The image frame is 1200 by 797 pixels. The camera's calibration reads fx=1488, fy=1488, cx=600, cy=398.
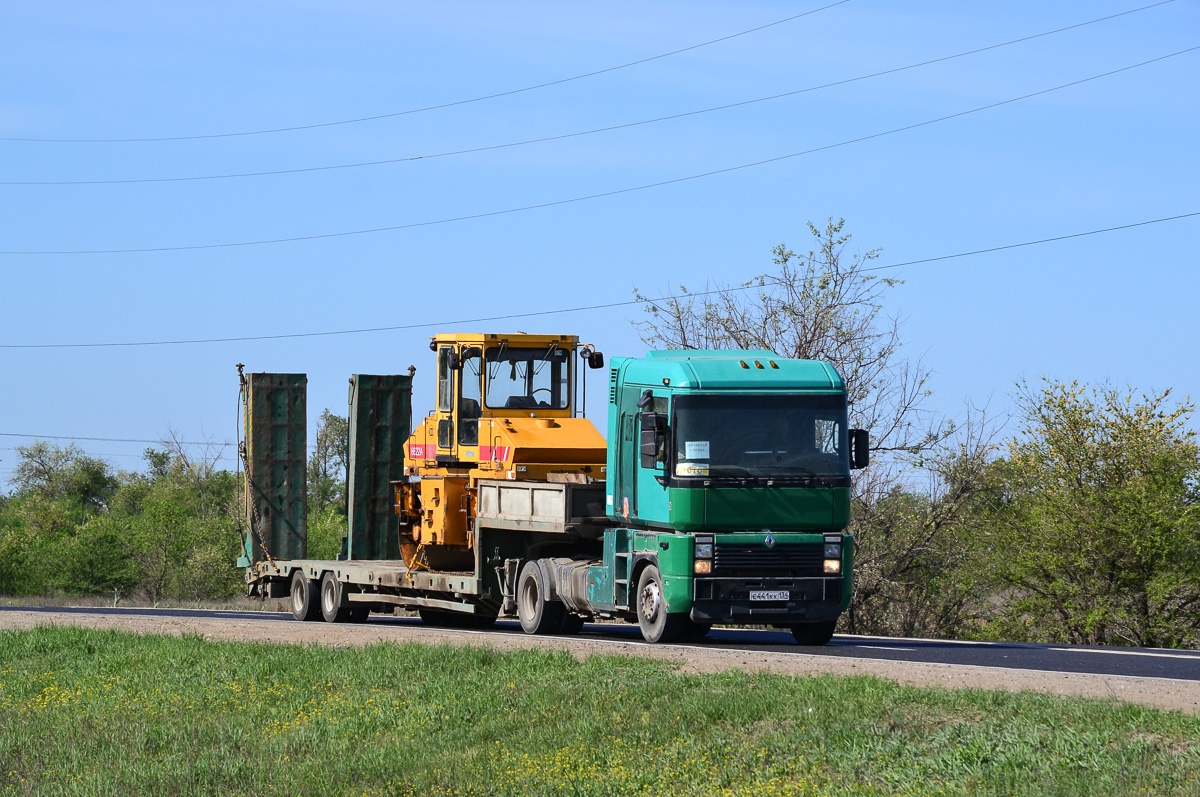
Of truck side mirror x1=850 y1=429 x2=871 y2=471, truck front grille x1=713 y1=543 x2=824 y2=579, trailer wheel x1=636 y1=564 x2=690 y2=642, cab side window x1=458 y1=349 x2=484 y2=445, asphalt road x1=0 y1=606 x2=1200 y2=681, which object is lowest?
asphalt road x1=0 y1=606 x2=1200 y2=681

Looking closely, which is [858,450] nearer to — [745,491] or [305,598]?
[745,491]

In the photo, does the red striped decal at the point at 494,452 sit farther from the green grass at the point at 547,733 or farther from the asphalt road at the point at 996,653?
the green grass at the point at 547,733

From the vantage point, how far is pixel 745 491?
1706 cm

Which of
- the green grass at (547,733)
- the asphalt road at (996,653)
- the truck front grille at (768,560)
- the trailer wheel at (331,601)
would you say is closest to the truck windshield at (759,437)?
the truck front grille at (768,560)

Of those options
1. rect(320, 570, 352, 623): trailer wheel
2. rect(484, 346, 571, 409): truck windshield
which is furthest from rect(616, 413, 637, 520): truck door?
rect(320, 570, 352, 623): trailer wheel

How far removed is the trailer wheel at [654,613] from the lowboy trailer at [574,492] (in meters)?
0.03

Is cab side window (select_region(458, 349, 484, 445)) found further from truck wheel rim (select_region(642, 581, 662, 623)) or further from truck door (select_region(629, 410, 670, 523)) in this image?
truck wheel rim (select_region(642, 581, 662, 623))

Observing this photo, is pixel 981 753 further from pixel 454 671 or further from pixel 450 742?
pixel 454 671


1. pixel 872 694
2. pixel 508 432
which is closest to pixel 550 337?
pixel 508 432

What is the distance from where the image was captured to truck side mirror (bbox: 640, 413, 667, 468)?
664 inches

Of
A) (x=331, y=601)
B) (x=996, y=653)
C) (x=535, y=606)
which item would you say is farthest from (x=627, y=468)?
(x=331, y=601)

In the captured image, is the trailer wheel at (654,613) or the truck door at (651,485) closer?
the truck door at (651,485)

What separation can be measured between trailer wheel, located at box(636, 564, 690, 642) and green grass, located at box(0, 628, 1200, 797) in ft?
6.95

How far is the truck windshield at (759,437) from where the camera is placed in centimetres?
1705
